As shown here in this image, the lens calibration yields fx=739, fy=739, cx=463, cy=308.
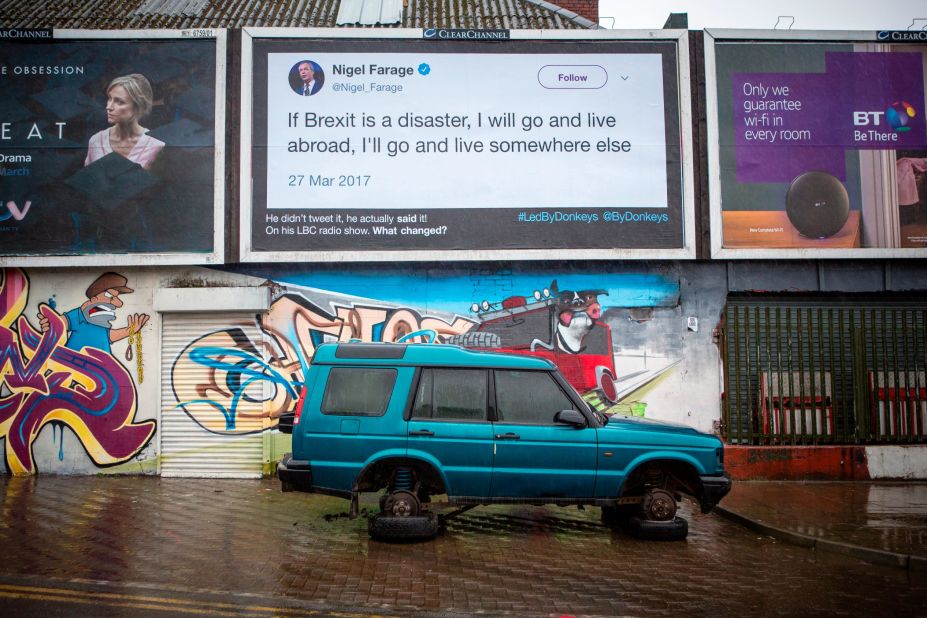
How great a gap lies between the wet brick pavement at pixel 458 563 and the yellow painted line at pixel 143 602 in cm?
32

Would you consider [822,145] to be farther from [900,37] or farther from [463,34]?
[463,34]

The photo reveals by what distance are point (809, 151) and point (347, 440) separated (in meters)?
9.34

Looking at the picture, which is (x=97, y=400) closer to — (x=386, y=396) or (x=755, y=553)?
(x=386, y=396)

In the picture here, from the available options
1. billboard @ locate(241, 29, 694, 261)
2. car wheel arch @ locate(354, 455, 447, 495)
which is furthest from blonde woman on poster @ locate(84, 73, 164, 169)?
car wheel arch @ locate(354, 455, 447, 495)

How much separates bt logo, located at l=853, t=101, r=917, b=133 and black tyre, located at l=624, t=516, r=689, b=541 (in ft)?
27.0

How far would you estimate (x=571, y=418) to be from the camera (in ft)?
26.2

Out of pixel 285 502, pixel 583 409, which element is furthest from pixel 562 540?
pixel 285 502

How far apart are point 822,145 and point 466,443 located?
8.65 meters

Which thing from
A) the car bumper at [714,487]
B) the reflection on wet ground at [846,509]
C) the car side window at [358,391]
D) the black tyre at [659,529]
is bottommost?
the reflection on wet ground at [846,509]

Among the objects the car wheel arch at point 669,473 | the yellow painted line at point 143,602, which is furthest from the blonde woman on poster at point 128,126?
the car wheel arch at point 669,473

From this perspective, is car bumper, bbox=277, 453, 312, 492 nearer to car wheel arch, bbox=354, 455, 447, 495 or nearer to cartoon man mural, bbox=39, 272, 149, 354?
car wheel arch, bbox=354, 455, 447, 495

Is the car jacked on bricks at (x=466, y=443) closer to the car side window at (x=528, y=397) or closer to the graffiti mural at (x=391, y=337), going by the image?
the car side window at (x=528, y=397)

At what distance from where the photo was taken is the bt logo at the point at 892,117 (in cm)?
1258

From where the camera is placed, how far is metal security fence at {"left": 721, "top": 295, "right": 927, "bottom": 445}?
12.2 m
